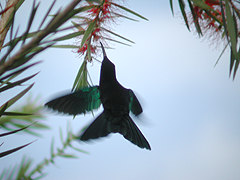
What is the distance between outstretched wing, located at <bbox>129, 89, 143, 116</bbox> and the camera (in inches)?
29.3

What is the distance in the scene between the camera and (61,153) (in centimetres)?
49

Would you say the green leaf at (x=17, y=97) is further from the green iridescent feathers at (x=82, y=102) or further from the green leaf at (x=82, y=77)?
the green leaf at (x=82, y=77)

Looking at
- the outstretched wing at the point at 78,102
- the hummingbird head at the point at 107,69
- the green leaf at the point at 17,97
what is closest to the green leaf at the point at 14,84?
the green leaf at the point at 17,97

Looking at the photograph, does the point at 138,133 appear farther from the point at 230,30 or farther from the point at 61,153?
Result: the point at 230,30

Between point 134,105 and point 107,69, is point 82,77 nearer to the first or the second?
point 107,69

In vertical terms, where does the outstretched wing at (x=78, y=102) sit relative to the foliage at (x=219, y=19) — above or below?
below

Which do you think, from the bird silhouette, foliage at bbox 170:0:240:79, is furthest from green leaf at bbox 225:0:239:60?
the bird silhouette

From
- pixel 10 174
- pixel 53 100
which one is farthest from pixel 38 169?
pixel 53 100

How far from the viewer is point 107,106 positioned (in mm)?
696

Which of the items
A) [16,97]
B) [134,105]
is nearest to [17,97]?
[16,97]

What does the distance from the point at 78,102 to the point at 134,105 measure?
167 millimetres

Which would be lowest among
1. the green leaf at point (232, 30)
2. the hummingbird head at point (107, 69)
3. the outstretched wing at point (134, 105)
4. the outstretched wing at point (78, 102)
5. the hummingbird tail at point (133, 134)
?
the hummingbird tail at point (133, 134)

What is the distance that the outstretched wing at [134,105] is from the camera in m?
0.74

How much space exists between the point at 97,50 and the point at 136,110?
20 cm
